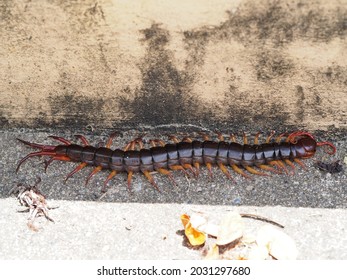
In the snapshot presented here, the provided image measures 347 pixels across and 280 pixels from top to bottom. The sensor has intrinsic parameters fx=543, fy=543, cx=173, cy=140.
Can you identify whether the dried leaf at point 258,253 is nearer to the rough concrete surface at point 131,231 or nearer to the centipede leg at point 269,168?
the rough concrete surface at point 131,231

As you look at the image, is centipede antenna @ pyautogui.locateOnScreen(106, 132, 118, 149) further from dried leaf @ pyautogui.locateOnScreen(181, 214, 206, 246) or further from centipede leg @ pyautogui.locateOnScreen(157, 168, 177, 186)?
dried leaf @ pyautogui.locateOnScreen(181, 214, 206, 246)

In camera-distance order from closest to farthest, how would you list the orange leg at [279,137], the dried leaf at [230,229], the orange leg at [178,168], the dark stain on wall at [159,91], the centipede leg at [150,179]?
the dried leaf at [230,229] < the dark stain on wall at [159,91] < the centipede leg at [150,179] < the orange leg at [178,168] < the orange leg at [279,137]

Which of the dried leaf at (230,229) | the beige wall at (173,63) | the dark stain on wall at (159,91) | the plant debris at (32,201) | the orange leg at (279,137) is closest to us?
the beige wall at (173,63)

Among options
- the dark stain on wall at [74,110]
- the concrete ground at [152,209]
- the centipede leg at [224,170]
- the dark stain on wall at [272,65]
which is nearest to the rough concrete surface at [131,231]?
the concrete ground at [152,209]

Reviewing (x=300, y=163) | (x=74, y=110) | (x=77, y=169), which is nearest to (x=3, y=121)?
(x=74, y=110)

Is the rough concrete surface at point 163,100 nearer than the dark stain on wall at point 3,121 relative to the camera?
Yes

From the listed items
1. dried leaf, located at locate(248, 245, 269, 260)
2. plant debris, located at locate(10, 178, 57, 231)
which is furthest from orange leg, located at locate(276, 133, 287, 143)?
plant debris, located at locate(10, 178, 57, 231)
